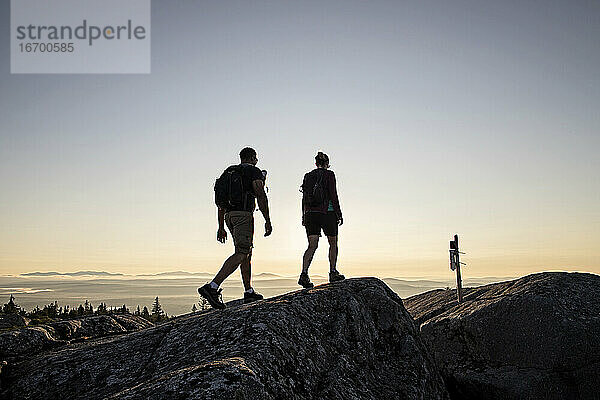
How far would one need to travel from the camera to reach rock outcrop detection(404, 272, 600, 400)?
444 inches

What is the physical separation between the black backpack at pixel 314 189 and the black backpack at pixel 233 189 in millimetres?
2727

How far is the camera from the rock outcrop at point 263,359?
5797 millimetres

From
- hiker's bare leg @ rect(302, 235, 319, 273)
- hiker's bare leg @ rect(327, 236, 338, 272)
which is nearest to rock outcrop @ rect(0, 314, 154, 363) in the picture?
hiker's bare leg @ rect(302, 235, 319, 273)

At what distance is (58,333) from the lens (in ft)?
32.4

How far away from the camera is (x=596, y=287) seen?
12781 millimetres

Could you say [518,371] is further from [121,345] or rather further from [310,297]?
[121,345]

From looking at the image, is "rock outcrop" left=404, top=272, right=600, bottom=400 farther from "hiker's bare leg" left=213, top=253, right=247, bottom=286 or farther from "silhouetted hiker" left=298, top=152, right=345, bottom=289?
"hiker's bare leg" left=213, top=253, right=247, bottom=286

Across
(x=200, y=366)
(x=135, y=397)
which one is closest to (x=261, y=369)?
(x=200, y=366)

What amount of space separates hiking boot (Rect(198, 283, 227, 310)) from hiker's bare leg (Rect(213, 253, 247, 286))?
211mm

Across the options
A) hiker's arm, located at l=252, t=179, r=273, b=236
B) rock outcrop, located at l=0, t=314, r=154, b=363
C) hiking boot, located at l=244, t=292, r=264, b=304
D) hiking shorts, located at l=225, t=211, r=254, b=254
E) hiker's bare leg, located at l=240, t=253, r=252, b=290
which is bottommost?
rock outcrop, located at l=0, t=314, r=154, b=363

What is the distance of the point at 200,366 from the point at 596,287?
10.7m

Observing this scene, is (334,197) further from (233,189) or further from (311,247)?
(233,189)

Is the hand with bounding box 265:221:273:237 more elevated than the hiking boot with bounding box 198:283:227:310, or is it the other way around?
the hand with bounding box 265:221:273:237

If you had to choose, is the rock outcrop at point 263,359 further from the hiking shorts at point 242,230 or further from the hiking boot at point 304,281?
the hiking boot at point 304,281
